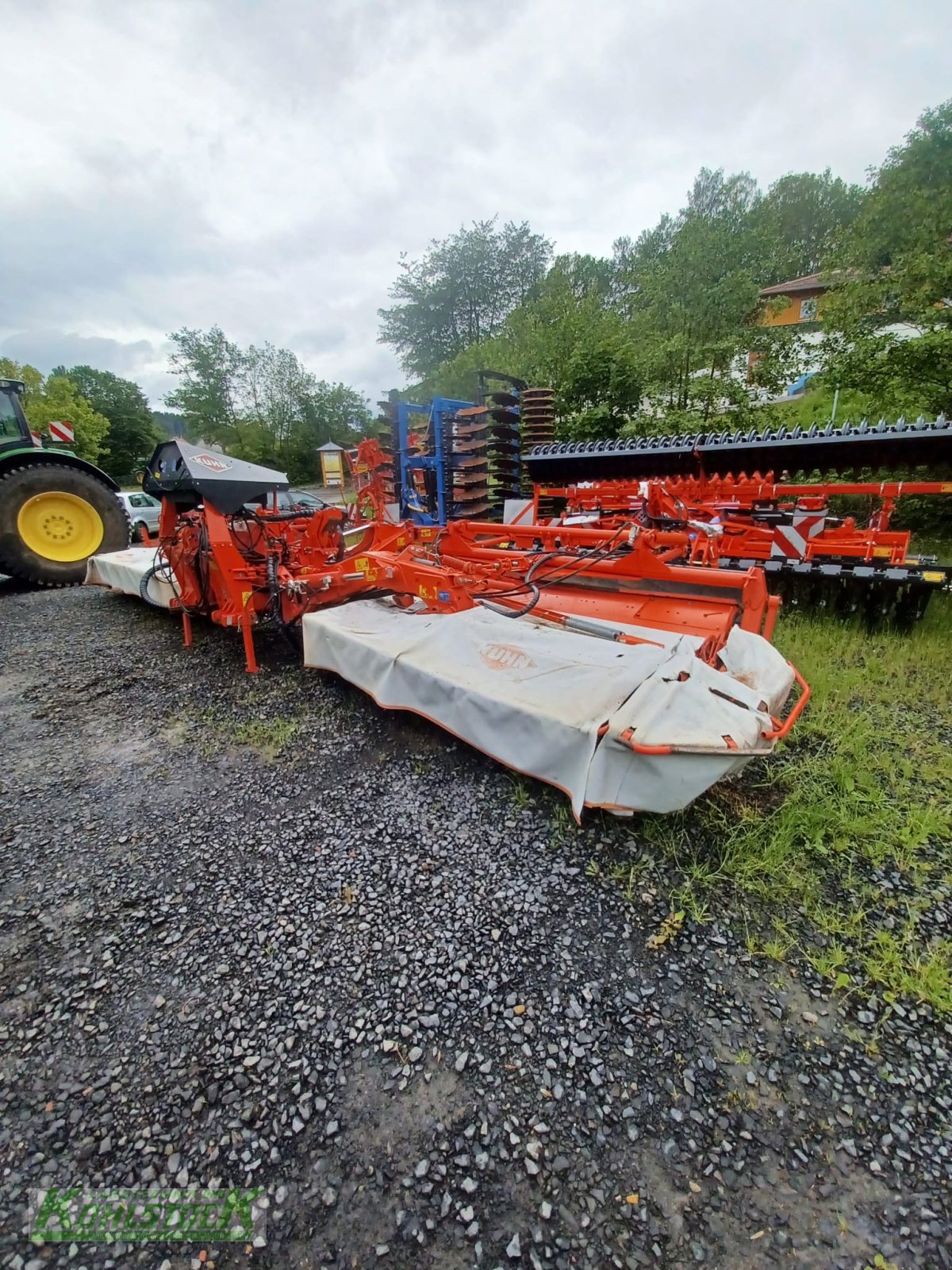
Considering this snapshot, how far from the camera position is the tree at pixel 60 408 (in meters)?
29.6

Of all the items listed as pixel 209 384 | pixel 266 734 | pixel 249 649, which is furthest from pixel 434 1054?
pixel 209 384

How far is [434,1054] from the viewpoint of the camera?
Answer: 1.69 m

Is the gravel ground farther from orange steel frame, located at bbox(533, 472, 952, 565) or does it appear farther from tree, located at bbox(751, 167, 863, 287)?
tree, located at bbox(751, 167, 863, 287)

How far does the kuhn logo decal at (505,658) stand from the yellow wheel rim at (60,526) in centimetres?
704

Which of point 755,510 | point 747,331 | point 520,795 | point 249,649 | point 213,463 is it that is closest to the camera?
point 520,795

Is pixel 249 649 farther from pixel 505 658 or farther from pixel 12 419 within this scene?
pixel 12 419

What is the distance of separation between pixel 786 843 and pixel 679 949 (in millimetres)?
794

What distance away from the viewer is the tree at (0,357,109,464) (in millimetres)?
29578

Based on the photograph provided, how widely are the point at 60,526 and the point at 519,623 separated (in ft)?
23.7

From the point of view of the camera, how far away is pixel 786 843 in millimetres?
2420

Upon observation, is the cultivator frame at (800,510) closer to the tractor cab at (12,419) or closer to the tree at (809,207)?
the tractor cab at (12,419)

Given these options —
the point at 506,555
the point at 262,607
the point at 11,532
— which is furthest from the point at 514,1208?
the point at 11,532

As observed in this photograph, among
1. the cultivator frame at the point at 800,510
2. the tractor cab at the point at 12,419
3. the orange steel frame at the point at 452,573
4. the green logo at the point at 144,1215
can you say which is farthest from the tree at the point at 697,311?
the green logo at the point at 144,1215

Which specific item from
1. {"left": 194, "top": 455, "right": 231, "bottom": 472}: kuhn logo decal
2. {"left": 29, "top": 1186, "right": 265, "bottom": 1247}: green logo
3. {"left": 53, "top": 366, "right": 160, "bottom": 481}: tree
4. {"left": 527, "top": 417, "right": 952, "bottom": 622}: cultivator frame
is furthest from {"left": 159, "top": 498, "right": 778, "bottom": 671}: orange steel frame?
{"left": 53, "top": 366, "right": 160, "bottom": 481}: tree
